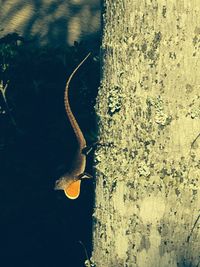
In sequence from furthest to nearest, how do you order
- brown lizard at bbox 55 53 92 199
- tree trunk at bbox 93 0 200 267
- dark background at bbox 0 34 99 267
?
dark background at bbox 0 34 99 267, brown lizard at bbox 55 53 92 199, tree trunk at bbox 93 0 200 267

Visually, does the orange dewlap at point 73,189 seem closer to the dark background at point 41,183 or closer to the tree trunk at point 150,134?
the tree trunk at point 150,134

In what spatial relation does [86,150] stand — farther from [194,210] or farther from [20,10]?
[20,10]

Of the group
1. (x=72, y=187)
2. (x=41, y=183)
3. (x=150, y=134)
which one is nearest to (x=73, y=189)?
(x=72, y=187)

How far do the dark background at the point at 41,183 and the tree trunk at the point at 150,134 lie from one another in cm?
190

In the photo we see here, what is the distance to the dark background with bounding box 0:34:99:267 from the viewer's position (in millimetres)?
4516

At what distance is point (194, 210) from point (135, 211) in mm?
241

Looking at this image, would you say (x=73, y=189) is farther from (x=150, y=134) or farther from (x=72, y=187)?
(x=150, y=134)

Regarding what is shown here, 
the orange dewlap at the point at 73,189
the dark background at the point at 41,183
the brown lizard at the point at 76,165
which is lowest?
the dark background at the point at 41,183

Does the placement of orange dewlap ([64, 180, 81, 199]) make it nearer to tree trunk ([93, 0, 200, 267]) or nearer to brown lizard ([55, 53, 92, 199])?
brown lizard ([55, 53, 92, 199])

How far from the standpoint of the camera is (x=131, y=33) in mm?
2348

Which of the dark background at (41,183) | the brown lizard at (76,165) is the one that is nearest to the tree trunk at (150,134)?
the brown lizard at (76,165)

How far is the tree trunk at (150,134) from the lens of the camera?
229 cm

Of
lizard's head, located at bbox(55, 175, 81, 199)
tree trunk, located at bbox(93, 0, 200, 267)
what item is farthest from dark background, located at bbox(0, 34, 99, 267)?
tree trunk, located at bbox(93, 0, 200, 267)

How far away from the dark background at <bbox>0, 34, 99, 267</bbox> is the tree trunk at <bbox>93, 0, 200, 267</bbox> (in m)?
1.90
